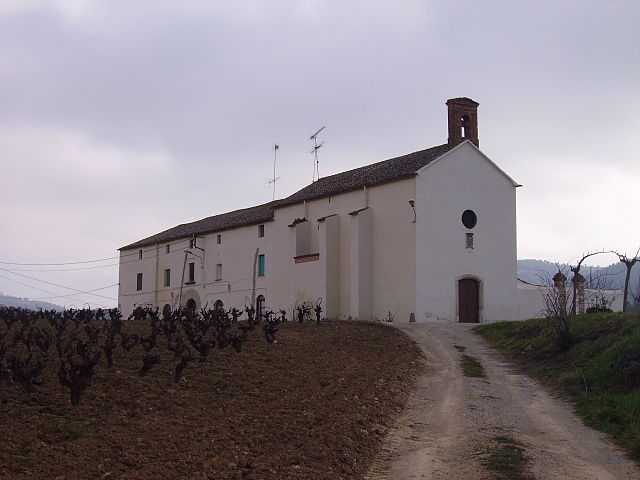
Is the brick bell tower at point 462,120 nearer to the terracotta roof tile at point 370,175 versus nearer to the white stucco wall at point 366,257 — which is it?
the terracotta roof tile at point 370,175

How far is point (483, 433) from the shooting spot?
35.6 feet

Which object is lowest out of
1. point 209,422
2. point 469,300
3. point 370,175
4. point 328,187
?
point 209,422

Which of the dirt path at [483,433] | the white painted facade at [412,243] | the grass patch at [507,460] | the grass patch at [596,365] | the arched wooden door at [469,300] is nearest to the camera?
the grass patch at [507,460]

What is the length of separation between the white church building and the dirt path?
11.5m

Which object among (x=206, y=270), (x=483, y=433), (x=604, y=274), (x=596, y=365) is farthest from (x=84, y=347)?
(x=206, y=270)

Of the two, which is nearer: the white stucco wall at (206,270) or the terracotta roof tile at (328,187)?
the terracotta roof tile at (328,187)

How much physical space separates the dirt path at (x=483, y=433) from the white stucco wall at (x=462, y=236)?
1122 cm

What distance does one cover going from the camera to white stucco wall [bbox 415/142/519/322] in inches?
1093

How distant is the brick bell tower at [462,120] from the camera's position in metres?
30.5

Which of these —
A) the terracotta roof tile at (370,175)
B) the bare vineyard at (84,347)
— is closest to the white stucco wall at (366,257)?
the terracotta roof tile at (370,175)

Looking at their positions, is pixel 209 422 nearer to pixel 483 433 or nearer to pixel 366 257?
pixel 483 433

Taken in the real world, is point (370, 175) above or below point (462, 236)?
above

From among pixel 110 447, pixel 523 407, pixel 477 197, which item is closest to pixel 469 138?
pixel 477 197

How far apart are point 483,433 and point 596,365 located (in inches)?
192
